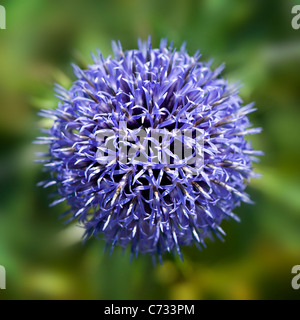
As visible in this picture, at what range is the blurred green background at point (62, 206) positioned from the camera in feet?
4.72

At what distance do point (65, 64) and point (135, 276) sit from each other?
86 centimetres

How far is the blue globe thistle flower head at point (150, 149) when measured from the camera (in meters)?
1.00

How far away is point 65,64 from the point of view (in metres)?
1.49

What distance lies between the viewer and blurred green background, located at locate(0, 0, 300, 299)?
1.44 m

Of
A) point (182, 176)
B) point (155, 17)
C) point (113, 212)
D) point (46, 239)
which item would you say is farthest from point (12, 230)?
point (155, 17)

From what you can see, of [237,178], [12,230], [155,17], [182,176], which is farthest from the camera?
[12,230]

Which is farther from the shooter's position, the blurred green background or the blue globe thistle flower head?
the blurred green background

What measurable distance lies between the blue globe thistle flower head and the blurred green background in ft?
1.02

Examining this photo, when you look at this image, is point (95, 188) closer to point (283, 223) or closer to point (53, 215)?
point (53, 215)

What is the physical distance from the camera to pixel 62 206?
1.53m

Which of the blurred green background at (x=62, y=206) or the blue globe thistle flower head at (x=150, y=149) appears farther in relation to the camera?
the blurred green background at (x=62, y=206)

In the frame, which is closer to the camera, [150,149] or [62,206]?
[150,149]

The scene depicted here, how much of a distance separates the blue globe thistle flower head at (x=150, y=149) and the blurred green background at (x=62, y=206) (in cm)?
31

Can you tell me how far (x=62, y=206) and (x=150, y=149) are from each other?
70 centimetres
